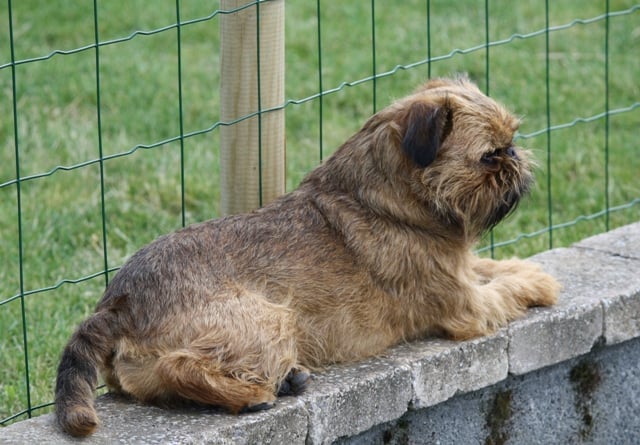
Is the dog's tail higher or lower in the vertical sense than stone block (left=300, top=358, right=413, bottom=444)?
A: higher

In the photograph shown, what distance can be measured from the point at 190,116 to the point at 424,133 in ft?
14.4

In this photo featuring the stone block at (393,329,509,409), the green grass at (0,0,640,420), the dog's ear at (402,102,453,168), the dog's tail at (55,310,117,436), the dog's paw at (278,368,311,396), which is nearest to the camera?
the dog's tail at (55,310,117,436)

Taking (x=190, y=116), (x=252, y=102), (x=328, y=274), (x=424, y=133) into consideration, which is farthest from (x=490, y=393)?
(x=190, y=116)

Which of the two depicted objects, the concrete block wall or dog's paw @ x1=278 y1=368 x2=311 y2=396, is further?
dog's paw @ x1=278 y1=368 x2=311 y2=396

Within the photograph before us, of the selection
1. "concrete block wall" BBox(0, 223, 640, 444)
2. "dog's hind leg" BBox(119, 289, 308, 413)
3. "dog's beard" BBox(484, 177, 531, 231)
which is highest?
"dog's beard" BBox(484, 177, 531, 231)

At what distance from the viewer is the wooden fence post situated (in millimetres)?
4770

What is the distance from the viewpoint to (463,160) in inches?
179

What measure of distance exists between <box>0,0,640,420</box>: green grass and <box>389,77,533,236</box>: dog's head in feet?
5.12

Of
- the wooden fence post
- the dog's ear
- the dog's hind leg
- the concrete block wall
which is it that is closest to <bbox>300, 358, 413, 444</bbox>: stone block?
the concrete block wall

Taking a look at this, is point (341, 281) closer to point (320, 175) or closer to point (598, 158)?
point (320, 175)

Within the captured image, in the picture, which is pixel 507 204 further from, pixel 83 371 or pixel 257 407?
pixel 83 371

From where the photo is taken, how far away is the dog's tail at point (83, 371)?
12.9 feet

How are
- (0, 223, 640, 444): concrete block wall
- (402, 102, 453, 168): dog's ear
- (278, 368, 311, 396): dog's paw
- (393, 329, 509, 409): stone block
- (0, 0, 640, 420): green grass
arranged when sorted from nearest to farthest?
(0, 223, 640, 444): concrete block wall, (278, 368, 311, 396): dog's paw, (402, 102, 453, 168): dog's ear, (393, 329, 509, 409): stone block, (0, 0, 640, 420): green grass

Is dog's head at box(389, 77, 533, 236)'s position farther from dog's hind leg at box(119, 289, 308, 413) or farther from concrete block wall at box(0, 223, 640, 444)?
dog's hind leg at box(119, 289, 308, 413)
